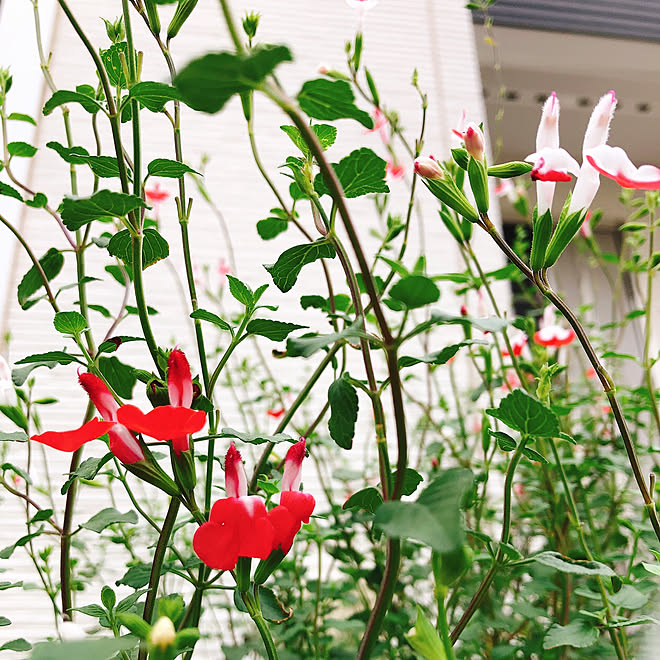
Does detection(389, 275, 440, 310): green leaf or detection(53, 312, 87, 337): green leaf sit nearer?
detection(389, 275, 440, 310): green leaf

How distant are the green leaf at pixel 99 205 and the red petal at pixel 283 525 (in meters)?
0.15

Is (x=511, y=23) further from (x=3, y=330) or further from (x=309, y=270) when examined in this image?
(x=3, y=330)

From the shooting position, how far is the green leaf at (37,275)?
0.47 m

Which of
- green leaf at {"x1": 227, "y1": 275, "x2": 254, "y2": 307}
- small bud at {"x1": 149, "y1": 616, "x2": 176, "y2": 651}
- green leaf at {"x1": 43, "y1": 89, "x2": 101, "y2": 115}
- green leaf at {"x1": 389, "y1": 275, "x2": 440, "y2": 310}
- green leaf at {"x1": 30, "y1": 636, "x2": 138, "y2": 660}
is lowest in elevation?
small bud at {"x1": 149, "y1": 616, "x2": 176, "y2": 651}

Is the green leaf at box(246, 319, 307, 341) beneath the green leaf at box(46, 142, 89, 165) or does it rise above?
beneath

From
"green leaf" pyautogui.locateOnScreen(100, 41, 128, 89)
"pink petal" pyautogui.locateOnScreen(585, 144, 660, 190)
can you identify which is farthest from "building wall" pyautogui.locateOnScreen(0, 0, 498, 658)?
"pink petal" pyautogui.locateOnScreen(585, 144, 660, 190)

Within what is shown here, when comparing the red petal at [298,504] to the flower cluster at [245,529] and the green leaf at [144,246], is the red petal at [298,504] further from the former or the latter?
the green leaf at [144,246]

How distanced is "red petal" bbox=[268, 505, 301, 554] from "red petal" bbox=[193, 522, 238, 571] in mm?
18

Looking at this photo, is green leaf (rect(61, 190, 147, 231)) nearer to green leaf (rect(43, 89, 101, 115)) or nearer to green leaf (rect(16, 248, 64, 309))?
green leaf (rect(43, 89, 101, 115))

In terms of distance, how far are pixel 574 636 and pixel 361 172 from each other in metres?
0.34

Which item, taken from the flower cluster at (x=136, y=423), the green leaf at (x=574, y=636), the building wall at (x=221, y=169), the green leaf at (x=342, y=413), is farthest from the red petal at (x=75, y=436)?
the building wall at (x=221, y=169)

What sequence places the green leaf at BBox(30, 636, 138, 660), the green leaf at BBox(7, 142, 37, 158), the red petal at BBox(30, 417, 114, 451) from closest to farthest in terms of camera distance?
the green leaf at BBox(30, 636, 138, 660) → the red petal at BBox(30, 417, 114, 451) → the green leaf at BBox(7, 142, 37, 158)

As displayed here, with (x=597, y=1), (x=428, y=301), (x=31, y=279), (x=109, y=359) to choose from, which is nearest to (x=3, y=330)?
(x=31, y=279)

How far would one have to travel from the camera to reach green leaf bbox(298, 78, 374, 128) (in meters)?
0.21
